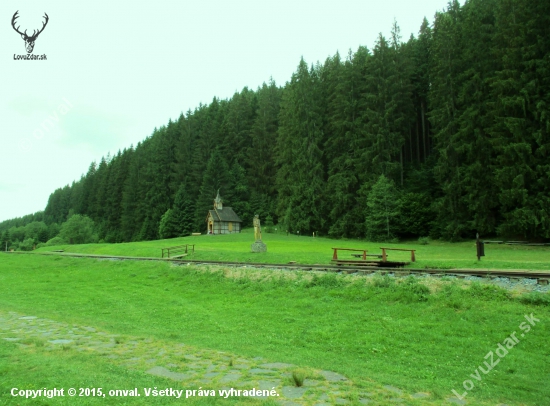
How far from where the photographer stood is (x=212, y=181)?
2825 inches

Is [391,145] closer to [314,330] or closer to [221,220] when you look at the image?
[221,220]

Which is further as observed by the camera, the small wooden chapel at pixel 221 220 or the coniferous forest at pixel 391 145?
the small wooden chapel at pixel 221 220

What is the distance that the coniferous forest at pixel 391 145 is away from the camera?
112ft

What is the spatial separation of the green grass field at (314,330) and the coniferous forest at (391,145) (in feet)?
77.9

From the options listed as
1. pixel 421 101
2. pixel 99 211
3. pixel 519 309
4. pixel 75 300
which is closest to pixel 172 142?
pixel 99 211

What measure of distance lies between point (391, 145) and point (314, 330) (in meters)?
Answer: 42.9

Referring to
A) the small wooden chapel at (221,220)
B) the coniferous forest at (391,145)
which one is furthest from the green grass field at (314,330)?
the small wooden chapel at (221,220)

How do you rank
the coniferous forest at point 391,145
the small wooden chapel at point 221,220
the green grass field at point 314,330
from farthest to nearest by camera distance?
the small wooden chapel at point 221,220
the coniferous forest at point 391,145
the green grass field at point 314,330

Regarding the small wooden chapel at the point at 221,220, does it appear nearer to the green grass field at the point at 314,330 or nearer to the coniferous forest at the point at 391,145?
the coniferous forest at the point at 391,145

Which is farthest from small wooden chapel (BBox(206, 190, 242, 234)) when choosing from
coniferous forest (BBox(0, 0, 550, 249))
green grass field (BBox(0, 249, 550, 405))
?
green grass field (BBox(0, 249, 550, 405))

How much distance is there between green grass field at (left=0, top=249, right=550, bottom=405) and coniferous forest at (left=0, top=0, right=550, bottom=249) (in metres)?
23.8

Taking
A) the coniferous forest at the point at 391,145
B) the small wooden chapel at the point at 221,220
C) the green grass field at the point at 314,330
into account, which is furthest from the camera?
the small wooden chapel at the point at 221,220

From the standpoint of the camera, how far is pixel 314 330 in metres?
9.49

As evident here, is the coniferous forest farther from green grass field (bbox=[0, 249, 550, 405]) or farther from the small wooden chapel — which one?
green grass field (bbox=[0, 249, 550, 405])
